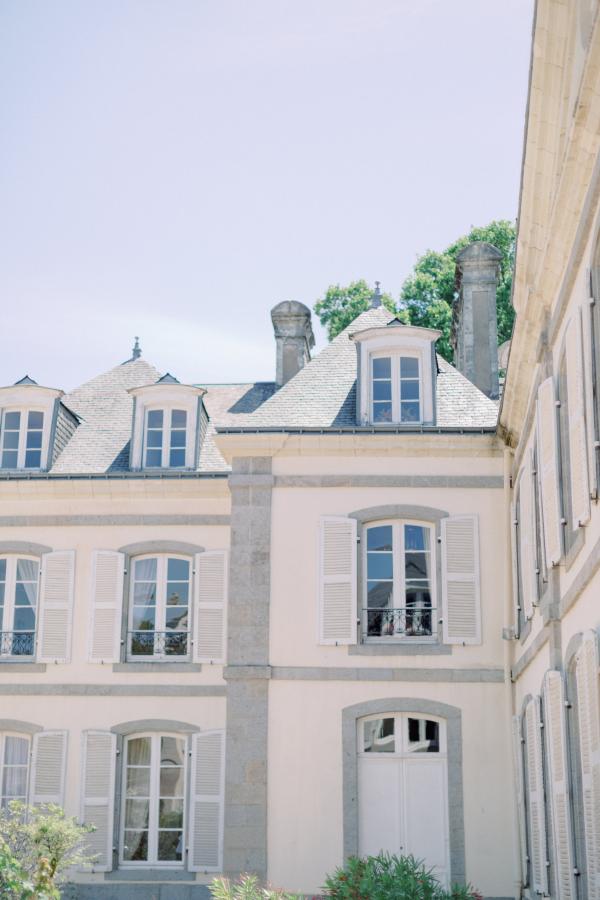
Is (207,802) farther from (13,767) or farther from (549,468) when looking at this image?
(549,468)

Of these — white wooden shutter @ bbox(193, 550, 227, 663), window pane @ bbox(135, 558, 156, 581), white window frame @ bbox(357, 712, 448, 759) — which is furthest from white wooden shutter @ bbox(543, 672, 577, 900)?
window pane @ bbox(135, 558, 156, 581)

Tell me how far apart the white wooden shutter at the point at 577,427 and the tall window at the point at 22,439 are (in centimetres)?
1053

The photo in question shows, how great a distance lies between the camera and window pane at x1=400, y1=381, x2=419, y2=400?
16891 mm

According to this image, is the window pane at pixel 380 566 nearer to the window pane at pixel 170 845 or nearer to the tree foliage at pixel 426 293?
the window pane at pixel 170 845

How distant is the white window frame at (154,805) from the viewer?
16.8m

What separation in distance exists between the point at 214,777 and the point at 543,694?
6.30 meters

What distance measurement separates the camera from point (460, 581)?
52.1 feet

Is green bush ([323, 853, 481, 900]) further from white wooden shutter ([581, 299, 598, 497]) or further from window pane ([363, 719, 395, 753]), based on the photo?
white wooden shutter ([581, 299, 598, 497])

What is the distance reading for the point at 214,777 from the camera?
16.9 metres

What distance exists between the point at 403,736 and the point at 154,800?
12.0ft

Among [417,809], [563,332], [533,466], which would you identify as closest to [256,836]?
[417,809]

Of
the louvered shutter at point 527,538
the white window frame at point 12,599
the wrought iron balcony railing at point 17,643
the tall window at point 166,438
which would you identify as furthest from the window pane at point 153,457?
the louvered shutter at point 527,538

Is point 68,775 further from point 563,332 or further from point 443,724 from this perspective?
point 563,332

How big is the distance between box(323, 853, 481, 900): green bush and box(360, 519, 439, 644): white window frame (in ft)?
10.7
